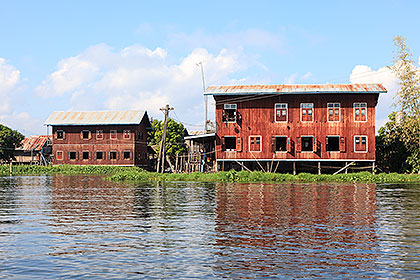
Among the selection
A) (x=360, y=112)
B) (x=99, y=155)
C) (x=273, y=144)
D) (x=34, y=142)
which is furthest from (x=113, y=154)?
(x=360, y=112)

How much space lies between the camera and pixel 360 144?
46375mm

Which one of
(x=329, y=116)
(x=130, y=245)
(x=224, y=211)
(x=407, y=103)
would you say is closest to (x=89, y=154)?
(x=329, y=116)

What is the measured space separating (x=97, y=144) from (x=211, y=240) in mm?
59363

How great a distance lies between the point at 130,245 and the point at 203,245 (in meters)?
1.98

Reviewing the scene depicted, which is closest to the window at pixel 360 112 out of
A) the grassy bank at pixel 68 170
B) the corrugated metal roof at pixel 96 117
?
the grassy bank at pixel 68 170

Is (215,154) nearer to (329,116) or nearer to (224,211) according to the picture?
(329,116)

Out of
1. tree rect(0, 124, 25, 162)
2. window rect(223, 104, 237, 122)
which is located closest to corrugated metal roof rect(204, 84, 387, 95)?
window rect(223, 104, 237, 122)

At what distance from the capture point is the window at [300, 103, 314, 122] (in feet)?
154

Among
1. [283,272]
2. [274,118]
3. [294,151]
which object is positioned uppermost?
[274,118]

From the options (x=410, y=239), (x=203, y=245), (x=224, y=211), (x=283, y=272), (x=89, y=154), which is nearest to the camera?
→ (x=283, y=272)

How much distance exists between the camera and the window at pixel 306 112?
1848 inches

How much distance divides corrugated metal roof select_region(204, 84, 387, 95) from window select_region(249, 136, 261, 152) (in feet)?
15.2

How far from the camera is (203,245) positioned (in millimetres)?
12633

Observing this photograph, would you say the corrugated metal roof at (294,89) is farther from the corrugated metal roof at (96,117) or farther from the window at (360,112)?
the corrugated metal roof at (96,117)
